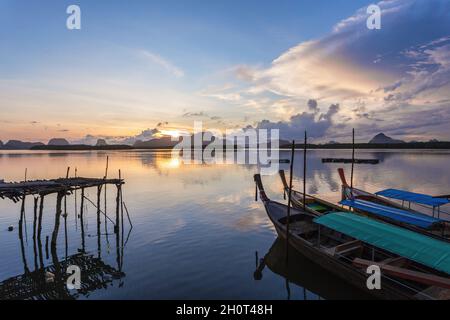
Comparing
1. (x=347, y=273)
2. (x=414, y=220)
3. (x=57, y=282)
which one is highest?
(x=414, y=220)

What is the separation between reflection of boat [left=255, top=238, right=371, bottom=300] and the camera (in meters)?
14.4

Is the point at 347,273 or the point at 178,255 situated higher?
the point at 347,273

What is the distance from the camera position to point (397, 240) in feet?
43.1

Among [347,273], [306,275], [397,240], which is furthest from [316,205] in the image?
[397,240]

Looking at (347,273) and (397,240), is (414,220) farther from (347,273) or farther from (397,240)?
(347,273)

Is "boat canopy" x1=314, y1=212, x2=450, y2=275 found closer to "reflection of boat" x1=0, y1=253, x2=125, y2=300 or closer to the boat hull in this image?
the boat hull

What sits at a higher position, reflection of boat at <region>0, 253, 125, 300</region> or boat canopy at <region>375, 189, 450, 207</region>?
boat canopy at <region>375, 189, 450, 207</region>

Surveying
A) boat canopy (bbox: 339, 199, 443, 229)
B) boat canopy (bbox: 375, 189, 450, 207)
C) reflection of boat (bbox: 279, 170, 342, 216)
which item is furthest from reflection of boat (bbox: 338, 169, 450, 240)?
boat canopy (bbox: 375, 189, 450, 207)

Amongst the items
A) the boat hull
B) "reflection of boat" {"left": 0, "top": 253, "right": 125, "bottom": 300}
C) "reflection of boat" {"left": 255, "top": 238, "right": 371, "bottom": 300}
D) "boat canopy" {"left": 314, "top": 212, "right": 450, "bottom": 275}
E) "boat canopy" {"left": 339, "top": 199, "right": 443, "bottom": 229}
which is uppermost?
"boat canopy" {"left": 314, "top": 212, "right": 450, "bottom": 275}

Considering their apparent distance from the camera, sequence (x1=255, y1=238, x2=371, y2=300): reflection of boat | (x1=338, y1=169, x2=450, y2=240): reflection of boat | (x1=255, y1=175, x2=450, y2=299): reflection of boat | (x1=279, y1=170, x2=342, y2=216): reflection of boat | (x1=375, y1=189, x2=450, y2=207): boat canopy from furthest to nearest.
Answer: (x1=279, y1=170, x2=342, y2=216): reflection of boat
(x1=375, y1=189, x2=450, y2=207): boat canopy
(x1=338, y1=169, x2=450, y2=240): reflection of boat
(x1=255, y1=238, x2=371, y2=300): reflection of boat
(x1=255, y1=175, x2=450, y2=299): reflection of boat

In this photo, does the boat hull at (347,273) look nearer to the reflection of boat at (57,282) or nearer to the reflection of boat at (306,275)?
the reflection of boat at (306,275)

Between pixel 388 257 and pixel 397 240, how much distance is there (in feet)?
8.52
